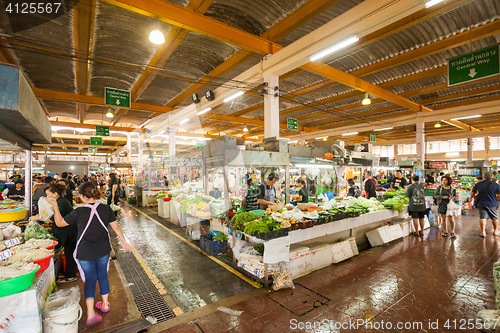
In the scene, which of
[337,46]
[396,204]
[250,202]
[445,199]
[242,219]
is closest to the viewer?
[242,219]

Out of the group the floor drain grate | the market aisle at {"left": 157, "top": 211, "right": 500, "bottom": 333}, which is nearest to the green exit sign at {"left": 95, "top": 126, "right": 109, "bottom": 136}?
the floor drain grate

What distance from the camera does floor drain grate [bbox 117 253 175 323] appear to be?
367 centimetres

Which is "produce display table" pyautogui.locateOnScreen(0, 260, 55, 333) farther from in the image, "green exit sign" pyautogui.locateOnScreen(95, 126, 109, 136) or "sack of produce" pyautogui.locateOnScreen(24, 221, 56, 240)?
"green exit sign" pyautogui.locateOnScreen(95, 126, 109, 136)

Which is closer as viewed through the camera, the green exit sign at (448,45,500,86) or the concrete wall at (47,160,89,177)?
the green exit sign at (448,45,500,86)

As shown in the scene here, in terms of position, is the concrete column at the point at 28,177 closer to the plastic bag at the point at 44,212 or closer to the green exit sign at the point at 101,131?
the plastic bag at the point at 44,212

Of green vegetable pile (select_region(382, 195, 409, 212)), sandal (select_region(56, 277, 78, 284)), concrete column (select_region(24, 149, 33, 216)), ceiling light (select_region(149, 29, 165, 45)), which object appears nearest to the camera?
sandal (select_region(56, 277, 78, 284))

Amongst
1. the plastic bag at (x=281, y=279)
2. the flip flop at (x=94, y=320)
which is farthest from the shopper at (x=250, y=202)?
the flip flop at (x=94, y=320)

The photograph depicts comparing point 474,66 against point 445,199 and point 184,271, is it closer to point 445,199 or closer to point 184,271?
point 445,199

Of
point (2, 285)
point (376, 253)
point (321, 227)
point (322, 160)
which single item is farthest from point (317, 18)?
point (2, 285)

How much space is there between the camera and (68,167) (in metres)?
20.7

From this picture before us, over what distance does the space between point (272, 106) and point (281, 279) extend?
5.27 metres

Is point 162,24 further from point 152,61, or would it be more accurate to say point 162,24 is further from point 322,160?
point 322,160

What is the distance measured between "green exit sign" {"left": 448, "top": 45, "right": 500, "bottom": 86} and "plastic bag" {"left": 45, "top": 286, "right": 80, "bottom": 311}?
343 inches

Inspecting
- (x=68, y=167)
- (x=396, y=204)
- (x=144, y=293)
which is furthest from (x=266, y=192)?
(x=68, y=167)
